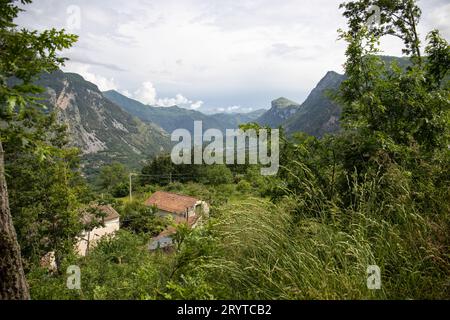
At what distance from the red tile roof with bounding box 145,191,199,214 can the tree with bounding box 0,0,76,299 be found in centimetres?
3653

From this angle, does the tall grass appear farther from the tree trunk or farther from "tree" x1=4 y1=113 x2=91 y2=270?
"tree" x1=4 y1=113 x2=91 y2=270

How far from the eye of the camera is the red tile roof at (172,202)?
41.4 m

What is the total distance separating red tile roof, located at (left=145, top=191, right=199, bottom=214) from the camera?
41.4m

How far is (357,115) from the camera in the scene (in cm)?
505

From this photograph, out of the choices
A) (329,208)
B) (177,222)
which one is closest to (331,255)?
(329,208)

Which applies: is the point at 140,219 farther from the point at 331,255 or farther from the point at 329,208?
the point at 331,255

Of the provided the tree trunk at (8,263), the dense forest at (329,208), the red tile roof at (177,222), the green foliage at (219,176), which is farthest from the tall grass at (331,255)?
the green foliage at (219,176)

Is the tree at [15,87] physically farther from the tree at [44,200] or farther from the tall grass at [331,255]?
the tree at [44,200]

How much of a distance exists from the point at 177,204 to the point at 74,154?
24.7 meters

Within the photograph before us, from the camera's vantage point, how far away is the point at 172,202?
43094mm

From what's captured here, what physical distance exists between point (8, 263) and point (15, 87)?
199 cm
